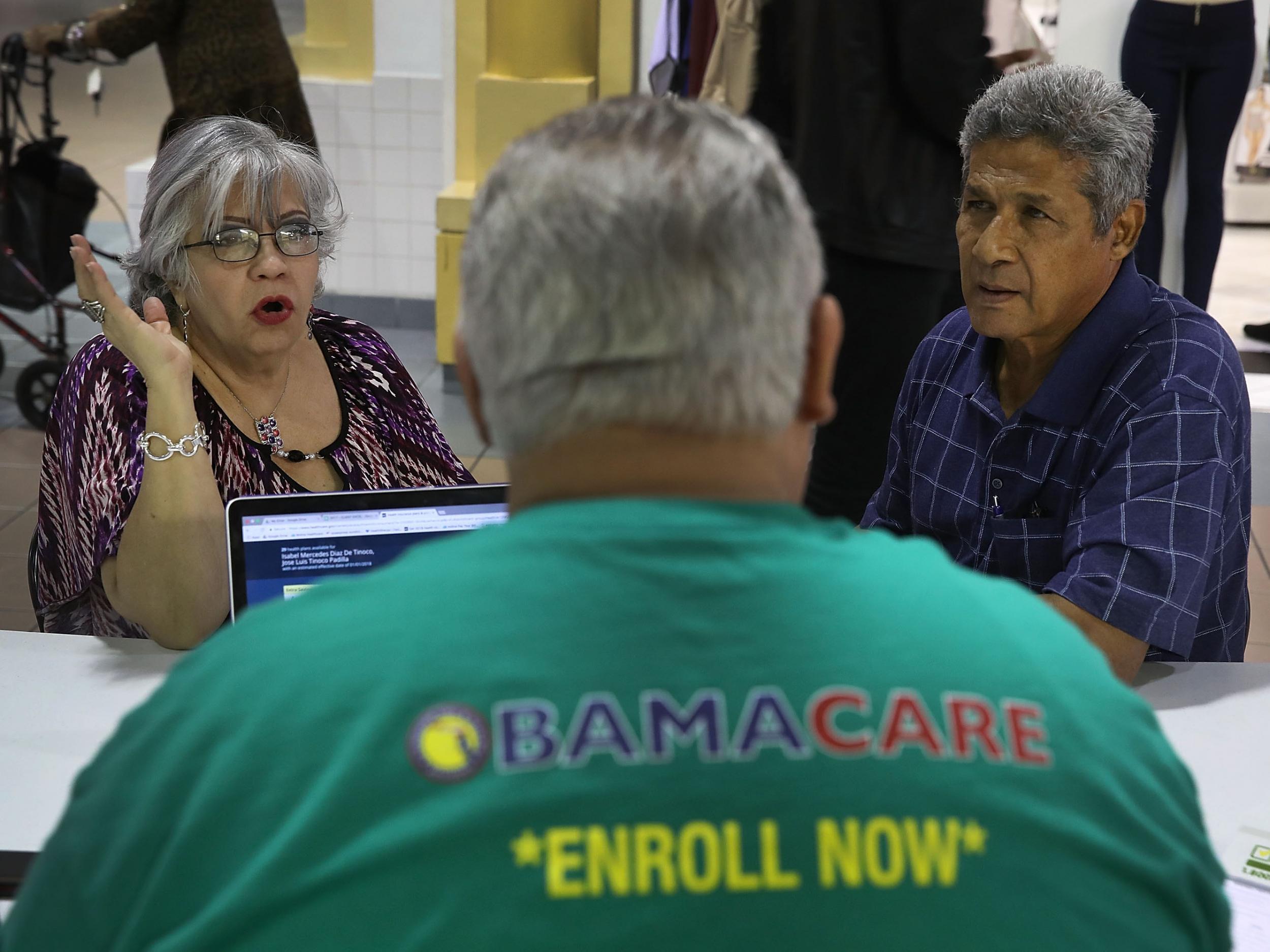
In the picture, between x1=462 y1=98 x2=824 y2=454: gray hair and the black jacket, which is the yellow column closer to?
the black jacket

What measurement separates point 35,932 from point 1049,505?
1.48 meters

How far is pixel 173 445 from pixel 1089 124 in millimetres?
1291

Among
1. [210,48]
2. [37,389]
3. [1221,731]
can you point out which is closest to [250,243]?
[1221,731]

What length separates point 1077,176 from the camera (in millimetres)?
1874

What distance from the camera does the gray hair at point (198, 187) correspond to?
203 cm

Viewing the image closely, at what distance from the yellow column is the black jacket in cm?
195

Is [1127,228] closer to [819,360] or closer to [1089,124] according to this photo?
[1089,124]

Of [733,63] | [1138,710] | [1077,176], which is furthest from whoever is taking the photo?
[733,63]

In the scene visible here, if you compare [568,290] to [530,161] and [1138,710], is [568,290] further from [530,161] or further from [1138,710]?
[1138,710]

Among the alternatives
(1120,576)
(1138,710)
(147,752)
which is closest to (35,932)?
(147,752)

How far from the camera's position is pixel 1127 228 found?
191 centimetres

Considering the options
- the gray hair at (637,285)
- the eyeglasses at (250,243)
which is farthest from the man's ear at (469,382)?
the eyeglasses at (250,243)

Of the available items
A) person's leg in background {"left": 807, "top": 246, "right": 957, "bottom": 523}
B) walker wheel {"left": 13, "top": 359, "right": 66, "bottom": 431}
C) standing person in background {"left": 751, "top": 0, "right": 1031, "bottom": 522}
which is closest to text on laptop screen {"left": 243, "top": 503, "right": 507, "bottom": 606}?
person's leg in background {"left": 807, "top": 246, "right": 957, "bottom": 523}

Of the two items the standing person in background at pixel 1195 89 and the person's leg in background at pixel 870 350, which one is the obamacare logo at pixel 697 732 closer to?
the person's leg in background at pixel 870 350
